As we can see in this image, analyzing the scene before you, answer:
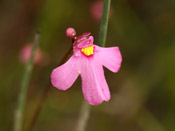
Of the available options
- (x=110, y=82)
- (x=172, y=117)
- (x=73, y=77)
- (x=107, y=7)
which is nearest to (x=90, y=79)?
(x=73, y=77)

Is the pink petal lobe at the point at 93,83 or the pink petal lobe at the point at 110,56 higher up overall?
the pink petal lobe at the point at 110,56

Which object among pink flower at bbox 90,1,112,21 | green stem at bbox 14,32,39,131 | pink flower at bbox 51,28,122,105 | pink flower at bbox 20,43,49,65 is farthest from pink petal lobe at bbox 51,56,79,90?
pink flower at bbox 90,1,112,21

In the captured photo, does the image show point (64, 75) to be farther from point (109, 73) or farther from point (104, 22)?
point (109, 73)

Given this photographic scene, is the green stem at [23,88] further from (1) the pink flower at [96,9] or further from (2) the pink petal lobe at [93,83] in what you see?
(1) the pink flower at [96,9]

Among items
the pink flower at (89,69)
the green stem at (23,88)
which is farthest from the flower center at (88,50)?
the green stem at (23,88)

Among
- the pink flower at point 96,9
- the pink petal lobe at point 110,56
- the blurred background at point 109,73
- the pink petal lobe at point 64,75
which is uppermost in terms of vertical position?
the pink flower at point 96,9

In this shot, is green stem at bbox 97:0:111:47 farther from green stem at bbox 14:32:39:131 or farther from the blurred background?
the blurred background
